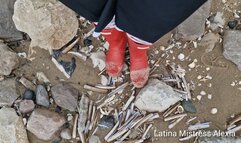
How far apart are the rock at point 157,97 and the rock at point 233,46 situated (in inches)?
13.4

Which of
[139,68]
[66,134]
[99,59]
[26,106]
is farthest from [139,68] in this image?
[26,106]

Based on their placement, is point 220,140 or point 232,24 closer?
point 220,140

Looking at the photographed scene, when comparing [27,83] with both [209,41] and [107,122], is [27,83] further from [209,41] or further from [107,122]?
[209,41]

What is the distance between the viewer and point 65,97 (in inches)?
83.0

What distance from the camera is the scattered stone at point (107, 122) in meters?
2.12

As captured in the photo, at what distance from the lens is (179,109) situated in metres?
2.12

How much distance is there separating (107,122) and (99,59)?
1.07 ft

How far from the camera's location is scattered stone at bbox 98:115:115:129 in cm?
212

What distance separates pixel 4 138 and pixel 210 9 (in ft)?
4.06

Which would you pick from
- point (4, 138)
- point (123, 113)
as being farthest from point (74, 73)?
point (4, 138)

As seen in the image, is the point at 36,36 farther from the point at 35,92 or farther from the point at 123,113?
the point at 123,113

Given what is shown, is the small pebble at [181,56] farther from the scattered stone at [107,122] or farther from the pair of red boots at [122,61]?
the scattered stone at [107,122]

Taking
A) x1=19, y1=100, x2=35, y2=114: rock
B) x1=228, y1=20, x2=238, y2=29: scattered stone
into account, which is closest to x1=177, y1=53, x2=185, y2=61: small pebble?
x1=228, y1=20, x2=238, y2=29: scattered stone

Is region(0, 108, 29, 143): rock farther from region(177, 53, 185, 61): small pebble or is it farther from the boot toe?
region(177, 53, 185, 61): small pebble
